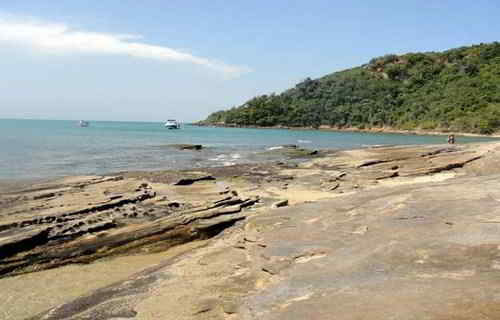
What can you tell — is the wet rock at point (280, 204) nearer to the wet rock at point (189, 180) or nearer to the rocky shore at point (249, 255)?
the rocky shore at point (249, 255)

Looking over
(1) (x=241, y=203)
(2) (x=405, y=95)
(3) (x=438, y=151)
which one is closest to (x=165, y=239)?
(1) (x=241, y=203)

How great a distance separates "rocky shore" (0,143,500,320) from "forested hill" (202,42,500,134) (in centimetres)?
11303

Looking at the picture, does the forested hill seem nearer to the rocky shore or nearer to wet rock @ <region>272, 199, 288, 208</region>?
wet rock @ <region>272, 199, 288, 208</region>

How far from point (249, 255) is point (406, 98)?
160 meters

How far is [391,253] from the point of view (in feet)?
28.0

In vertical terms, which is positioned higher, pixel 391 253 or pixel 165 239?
pixel 391 253

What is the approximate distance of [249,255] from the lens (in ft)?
32.4

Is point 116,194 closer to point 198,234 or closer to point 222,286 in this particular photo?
point 198,234

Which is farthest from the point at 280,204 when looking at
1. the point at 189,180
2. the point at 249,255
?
the point at 189,180

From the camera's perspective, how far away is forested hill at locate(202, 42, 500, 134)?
128 meters

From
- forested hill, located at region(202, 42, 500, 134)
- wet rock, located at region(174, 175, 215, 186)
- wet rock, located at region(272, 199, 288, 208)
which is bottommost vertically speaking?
wet rock, located at region(174, 175, 215, 186)

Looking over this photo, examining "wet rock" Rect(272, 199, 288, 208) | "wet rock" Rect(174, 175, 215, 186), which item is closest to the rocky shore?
"wet rock" Rect(272, 199, 288, 208)

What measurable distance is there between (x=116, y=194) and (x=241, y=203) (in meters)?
5.31

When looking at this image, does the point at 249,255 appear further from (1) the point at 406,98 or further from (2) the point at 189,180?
(1) the point at 406,98
